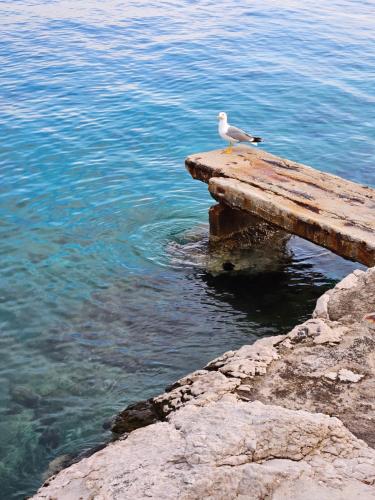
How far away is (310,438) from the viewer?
459 centimetres

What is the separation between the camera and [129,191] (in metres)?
13.0

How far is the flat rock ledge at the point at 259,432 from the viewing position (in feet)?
13.7

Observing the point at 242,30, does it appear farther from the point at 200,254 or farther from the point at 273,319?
the point at 273,319

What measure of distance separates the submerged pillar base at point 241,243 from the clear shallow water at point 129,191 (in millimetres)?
268

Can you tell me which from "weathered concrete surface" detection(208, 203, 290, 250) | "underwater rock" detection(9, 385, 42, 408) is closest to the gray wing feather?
"weathered concrete surface" detection(208, 203, 290, 250)

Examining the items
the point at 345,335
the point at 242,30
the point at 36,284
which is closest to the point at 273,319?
the point at 345,335

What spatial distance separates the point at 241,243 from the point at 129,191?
3.23m

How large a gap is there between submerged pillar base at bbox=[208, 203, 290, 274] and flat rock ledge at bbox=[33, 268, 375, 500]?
421 cm

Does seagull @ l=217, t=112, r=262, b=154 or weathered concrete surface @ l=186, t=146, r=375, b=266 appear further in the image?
seagull @ l=217, t=112, r=262, b=154

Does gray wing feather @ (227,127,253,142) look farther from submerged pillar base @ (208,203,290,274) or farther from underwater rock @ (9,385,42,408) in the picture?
underwater rock @ (9,385,42,408)

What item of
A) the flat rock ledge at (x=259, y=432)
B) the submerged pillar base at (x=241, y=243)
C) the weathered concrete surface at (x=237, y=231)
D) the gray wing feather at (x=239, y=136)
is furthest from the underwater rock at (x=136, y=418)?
the gray wing feather at (x=239, y=136)

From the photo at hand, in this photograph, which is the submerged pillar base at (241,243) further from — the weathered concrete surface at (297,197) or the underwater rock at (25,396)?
the underwater rock at (25,396)

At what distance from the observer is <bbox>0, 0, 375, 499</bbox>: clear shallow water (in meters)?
7.87

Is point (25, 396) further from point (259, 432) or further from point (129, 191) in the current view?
point (129, 191)
